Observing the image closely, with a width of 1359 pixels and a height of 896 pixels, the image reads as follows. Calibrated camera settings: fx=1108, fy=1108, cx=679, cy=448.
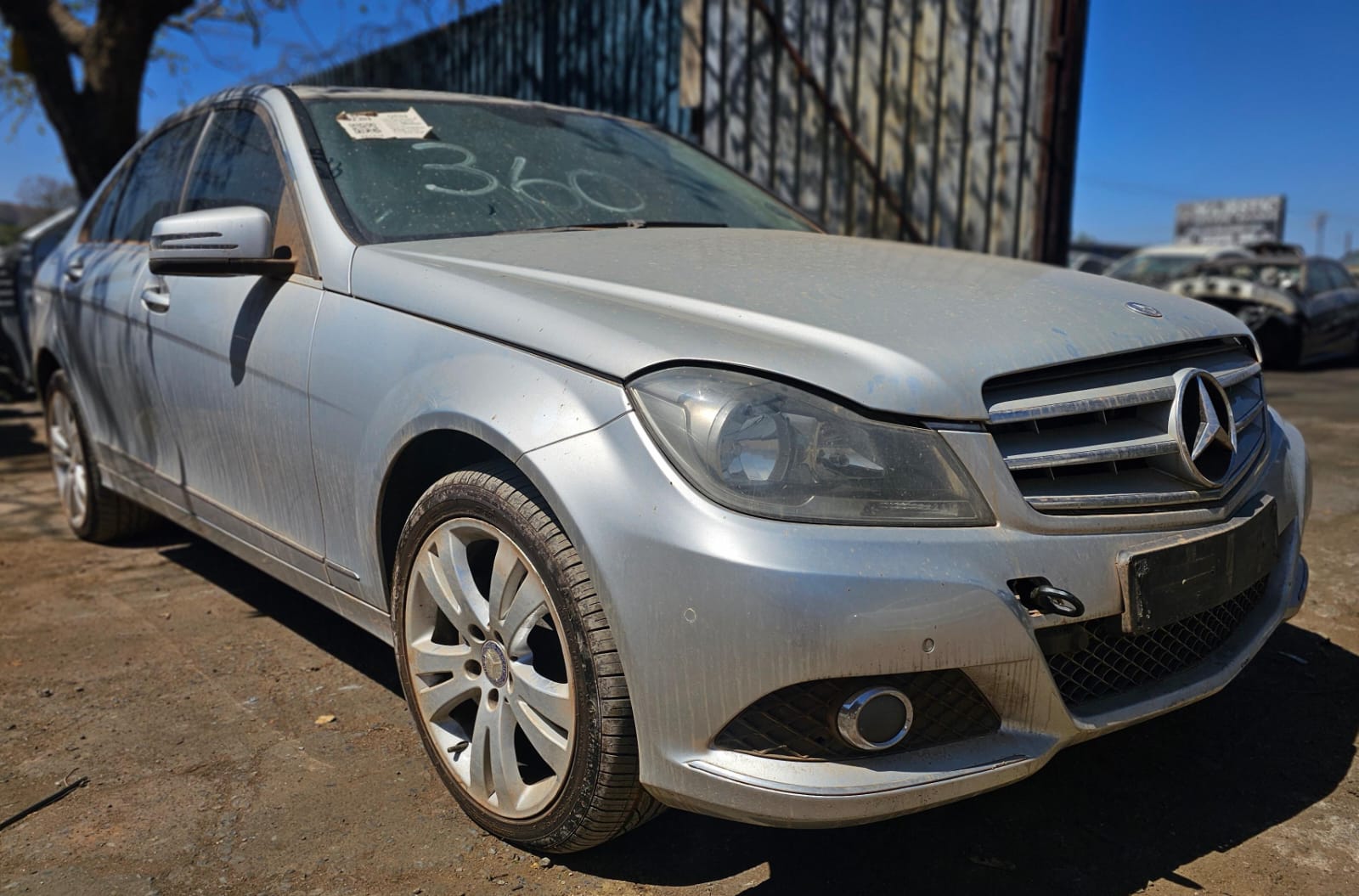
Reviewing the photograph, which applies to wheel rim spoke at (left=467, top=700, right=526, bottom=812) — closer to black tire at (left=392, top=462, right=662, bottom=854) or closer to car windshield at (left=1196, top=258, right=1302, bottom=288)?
black tire at (left=392, top=462, right=662, bottom=854)

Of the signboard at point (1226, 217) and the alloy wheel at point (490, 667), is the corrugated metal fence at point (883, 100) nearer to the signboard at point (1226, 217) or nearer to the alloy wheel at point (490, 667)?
the alloy wheel at point (490, 667)

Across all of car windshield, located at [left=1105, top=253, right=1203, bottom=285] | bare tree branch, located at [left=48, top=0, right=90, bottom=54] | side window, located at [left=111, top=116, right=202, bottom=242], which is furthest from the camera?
car windshield, located at [left=1105, top=253, right=1203, bottom=285]

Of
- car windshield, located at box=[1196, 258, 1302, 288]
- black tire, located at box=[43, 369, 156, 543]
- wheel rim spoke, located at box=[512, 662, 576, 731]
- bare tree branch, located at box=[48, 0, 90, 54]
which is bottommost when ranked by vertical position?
car windshield, located at box=[1196, 258, 1302, 288]

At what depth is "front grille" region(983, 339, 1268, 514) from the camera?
1.95 meters

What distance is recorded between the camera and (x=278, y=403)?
2809 mm

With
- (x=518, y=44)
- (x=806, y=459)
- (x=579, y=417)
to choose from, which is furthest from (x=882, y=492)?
(x=518, y=44)

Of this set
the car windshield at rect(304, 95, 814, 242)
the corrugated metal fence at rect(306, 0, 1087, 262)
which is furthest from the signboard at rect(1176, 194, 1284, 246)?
the car windshield at rect(304, 95, 814, 242)

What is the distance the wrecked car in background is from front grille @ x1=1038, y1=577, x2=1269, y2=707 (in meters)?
10.2

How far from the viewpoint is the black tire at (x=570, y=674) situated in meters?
1.94

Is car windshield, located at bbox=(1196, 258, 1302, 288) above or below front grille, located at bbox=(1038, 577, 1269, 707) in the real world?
below

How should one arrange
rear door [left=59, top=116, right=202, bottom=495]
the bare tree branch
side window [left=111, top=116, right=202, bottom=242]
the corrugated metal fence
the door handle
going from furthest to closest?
the bare tree branch → the corrugated metal fence → side window [left=111, top=116, right=202, bottom=242] → rear door [left=59, top=116, right=202, bottom=495] → the door handle

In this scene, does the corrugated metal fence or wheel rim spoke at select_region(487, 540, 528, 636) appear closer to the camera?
wheel rim spoke at select_region(487, 540, 528, 636)

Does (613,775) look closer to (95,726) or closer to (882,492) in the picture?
(882,492)

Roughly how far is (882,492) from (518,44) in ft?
30.0
